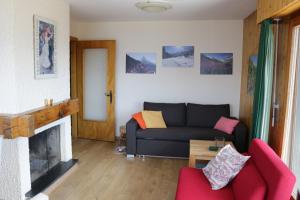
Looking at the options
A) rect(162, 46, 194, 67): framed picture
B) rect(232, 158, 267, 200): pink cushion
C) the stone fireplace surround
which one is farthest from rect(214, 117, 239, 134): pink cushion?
the stone fireplace surround

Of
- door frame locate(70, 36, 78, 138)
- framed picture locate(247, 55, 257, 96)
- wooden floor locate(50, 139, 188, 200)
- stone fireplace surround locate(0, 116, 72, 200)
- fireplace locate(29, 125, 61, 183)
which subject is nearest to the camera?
stone fireplace surround locate(0, 116, 72, 200)

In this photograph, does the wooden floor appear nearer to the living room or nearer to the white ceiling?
the living room

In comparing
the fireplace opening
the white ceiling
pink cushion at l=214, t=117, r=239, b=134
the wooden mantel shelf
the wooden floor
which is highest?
the white ceiling

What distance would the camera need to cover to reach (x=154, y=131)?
14.6 ft

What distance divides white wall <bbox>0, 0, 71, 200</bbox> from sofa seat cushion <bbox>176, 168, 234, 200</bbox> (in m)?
1.70

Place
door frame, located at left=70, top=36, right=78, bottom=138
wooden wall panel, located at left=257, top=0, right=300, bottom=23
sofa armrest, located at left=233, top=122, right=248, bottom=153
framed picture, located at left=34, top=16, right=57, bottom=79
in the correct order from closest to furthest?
wooden wall panel, located at left=257, top=0, right=300, bottom=23, framed picture, located at left=34, top=16, right=57, bottom=79, sofa armrest, located at left=233, top=122, right=248, bottom=153, door frame, located at left=70, top=36, right=78, bottom=138

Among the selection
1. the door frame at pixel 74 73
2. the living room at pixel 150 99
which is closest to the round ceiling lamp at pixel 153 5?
the living room at pixel 150 99

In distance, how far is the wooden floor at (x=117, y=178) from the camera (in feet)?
10.5

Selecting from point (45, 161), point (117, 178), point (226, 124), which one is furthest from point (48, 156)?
point (226, 124)

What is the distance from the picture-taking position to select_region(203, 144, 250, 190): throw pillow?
2.51 metres

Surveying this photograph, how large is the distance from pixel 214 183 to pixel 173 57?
306cm

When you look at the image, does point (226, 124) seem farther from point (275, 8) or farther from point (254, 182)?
point (254, 182)

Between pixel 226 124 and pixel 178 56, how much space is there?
5.16 ft

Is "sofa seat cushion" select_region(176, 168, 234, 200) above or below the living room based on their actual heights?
below
